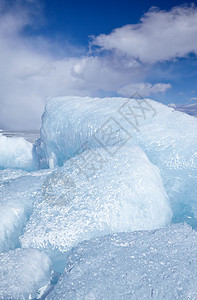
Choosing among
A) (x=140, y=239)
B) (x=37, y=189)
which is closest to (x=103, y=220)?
(x=140, y=239)

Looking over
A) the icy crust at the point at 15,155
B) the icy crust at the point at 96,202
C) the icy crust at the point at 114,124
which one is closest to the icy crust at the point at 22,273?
the icy crust at the point at 96,202

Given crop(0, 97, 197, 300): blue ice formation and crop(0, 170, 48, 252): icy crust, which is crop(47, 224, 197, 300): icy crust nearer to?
crop(0, 97, 197, 300): blue ice formation

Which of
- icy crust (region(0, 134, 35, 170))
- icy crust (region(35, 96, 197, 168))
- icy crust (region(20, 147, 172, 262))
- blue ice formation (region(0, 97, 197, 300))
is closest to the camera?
blue ice formation (region(0, 97, 197, 300))

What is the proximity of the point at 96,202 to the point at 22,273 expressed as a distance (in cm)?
89

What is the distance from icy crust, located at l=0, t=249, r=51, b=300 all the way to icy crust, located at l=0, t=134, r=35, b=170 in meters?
3.78

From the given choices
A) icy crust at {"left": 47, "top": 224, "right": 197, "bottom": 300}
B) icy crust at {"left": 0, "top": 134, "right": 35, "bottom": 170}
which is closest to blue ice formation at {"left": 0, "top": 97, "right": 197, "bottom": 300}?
icy crust at {"left": 47, "top": 224, "right": 197, "bottom": 300}

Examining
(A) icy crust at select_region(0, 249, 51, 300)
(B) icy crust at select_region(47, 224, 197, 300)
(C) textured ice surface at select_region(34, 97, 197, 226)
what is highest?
(C) textured ice surface at select_region(34, 97, 197, 226)

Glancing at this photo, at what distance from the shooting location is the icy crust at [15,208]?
90.4 inches

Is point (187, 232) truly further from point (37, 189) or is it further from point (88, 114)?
point (88, 114)

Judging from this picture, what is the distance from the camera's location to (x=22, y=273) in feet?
5.63

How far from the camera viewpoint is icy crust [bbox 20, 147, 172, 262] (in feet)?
7.03

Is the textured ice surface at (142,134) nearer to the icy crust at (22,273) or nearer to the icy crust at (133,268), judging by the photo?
the icy crust at (133,268)

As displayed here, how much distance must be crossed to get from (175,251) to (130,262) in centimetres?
36

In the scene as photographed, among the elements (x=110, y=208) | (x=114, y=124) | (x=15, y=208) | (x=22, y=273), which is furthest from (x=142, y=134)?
(x=22, y=273)
